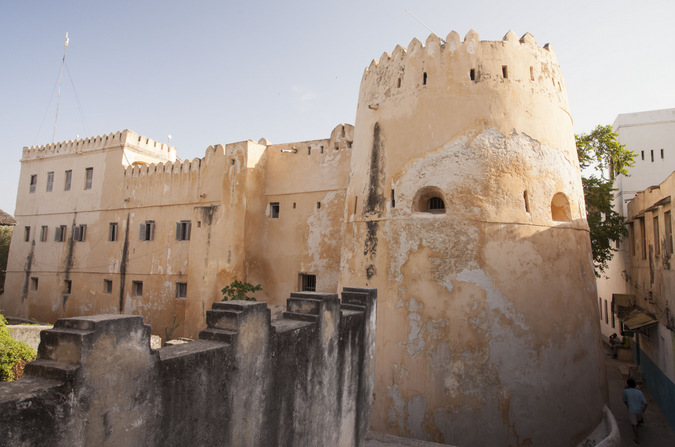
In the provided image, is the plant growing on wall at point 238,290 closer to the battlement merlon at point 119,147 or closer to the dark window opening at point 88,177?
the battlement merlon at point 119,147

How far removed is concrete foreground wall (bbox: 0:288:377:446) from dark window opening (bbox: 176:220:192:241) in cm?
1301

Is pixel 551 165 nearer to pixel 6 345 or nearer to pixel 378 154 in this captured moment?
pixel 378 154

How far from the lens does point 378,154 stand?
1041 centimetres

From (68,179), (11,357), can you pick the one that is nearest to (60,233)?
(68,179)

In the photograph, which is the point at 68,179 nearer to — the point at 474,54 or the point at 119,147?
the point at 119,147

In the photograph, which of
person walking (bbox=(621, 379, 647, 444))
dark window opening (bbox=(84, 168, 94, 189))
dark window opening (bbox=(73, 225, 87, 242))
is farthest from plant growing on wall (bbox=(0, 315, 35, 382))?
person walking (bbox=(621, 379, 647, 444))

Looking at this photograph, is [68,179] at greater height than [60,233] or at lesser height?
greater

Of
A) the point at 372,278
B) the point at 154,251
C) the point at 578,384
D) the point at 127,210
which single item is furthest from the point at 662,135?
the point at 127,210

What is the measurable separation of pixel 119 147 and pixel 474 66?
16852 mm

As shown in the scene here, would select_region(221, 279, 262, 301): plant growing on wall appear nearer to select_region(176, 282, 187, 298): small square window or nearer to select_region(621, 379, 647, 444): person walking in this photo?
select_region(176, 282, 187, 298): small square window

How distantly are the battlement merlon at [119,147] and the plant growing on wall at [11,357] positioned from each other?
11.7 meters

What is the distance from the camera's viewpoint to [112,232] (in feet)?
66.5

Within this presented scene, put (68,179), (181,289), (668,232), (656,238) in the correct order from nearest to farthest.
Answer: (668,232), (656,238), (181,289), (68,179)

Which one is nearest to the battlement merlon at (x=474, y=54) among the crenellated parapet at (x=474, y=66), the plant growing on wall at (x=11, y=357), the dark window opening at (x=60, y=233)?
the crenellated parapet at (x=474, y=66)
